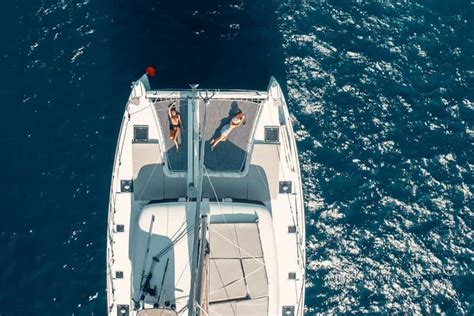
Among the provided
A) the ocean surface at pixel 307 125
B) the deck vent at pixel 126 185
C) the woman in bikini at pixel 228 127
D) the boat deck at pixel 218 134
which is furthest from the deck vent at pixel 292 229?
the deck vent at pixel 126 185

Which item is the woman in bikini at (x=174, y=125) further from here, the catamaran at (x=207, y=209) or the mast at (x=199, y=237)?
the mast at (x=199, y=237)

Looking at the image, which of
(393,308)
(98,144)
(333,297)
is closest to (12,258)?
(98,144)

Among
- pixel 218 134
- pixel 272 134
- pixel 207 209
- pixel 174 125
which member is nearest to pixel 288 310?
pixel 207 209

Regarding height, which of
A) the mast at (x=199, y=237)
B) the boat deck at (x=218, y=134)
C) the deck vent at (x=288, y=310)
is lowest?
the deck vent at (x=288, y=310)

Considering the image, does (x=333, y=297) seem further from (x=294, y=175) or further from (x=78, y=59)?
(x=78, y=59)

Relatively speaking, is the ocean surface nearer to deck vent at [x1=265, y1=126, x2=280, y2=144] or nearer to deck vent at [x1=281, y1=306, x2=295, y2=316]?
deck vent at [x1=281, y1=306, x2=295, y2=316]

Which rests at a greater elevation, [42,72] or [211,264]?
[42,72]
